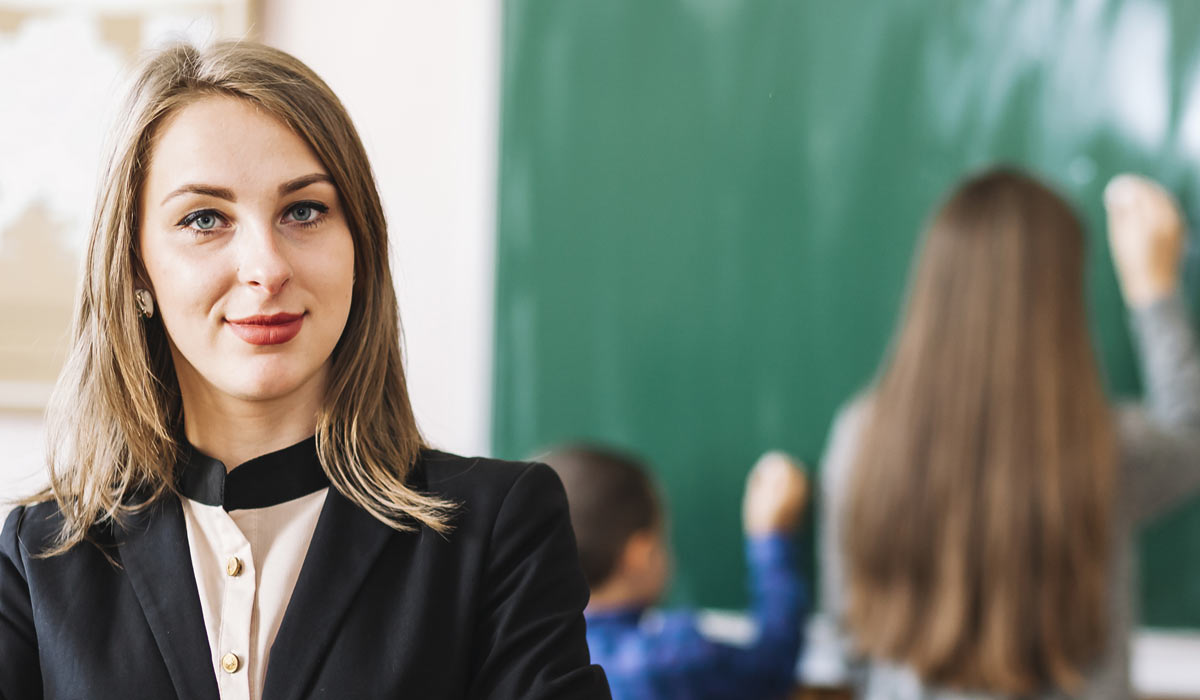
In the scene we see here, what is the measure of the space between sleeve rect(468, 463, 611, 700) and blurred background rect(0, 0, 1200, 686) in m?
1.26

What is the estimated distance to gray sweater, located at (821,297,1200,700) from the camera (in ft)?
5.81

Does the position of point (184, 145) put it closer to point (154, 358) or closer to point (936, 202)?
point (154, 358)

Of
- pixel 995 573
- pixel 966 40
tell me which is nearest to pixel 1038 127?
pixel 966 40

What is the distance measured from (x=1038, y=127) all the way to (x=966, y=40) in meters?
0.21

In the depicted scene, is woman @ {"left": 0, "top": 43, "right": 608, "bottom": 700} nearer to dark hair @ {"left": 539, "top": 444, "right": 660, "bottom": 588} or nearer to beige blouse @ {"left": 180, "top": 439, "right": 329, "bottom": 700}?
beige blouse @ {"left": 180, "top": 439, "right": 329, "bottom": 700}

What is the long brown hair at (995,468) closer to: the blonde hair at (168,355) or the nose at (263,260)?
the blonde hair at (168,355)

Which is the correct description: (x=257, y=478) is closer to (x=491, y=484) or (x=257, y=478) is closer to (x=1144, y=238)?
(x=491, y=484)

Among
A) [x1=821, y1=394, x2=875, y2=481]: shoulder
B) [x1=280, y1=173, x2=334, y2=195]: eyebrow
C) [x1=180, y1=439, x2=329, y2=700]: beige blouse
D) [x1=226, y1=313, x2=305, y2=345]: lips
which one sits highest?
[x1=280, y1=173, x2=334, y2=195]: eyebrow

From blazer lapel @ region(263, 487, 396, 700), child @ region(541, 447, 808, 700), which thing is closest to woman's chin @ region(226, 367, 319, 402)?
blazer lapel @ region(263, 487, 396, 700)

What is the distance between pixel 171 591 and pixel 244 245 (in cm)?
28

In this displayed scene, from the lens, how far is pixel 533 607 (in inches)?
34.7

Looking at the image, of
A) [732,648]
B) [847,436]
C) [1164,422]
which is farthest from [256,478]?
[1164,422]

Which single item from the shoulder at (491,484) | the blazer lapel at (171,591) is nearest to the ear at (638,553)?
the shoulder at (491,484)

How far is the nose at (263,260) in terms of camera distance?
2.70 ft
